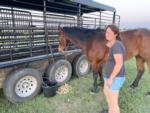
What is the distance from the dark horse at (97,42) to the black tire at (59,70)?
38 cm

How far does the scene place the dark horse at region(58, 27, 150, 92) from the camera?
482 cm

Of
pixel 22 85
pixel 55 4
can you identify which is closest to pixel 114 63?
pixel 22 85

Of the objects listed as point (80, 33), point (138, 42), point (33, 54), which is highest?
point (80, 33)

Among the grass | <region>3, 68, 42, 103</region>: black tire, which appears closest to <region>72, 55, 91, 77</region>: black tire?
the grass

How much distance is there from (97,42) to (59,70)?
1169 millimetres

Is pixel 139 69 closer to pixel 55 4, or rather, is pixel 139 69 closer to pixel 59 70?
pixel 59 70

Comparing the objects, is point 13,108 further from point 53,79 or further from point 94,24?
point 94,24

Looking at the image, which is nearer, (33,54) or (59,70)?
(33,54)

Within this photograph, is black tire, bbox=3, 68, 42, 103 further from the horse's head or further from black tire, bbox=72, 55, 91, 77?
black tire, bbox=72, 55, 91, 77

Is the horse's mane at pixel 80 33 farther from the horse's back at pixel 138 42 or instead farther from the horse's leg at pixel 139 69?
the horse's leg at pixel 139 69

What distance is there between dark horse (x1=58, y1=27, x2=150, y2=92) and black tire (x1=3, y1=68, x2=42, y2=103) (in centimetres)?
111

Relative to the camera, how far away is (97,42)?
15.8 feet

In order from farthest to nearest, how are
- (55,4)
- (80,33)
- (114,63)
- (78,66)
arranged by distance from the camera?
(55,4)
(78,66)
(80,33)
(114,63)

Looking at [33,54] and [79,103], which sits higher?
[33,54]
